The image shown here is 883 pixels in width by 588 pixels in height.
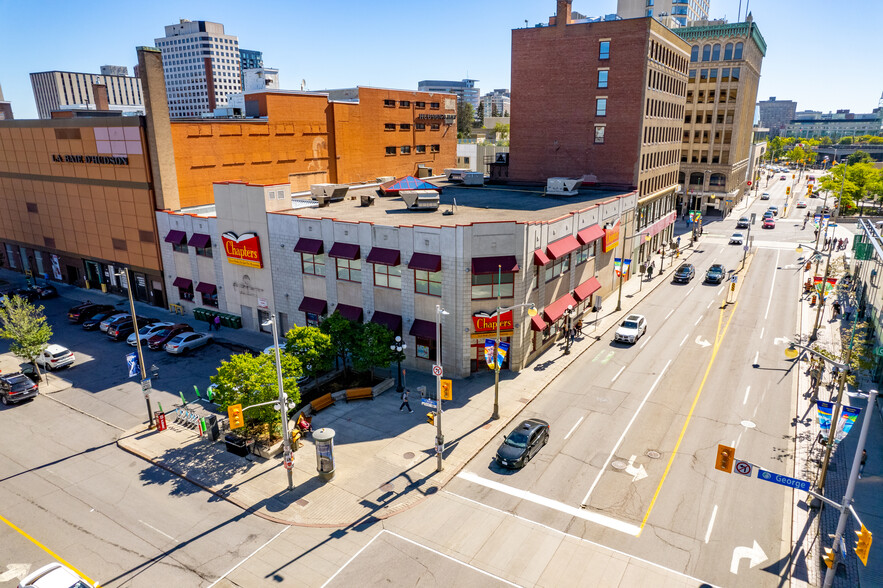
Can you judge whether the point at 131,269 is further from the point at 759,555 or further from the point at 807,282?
the point at 807,282

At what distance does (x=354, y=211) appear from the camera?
4488cm

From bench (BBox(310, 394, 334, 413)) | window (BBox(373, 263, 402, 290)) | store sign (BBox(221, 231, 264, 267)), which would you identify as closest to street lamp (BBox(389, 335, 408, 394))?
window (BBox(373, 263, 402, 290))

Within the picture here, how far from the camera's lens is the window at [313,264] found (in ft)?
128

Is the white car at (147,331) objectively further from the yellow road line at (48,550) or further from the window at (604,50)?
the window at (604,50)

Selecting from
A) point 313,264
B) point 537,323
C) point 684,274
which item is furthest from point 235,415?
point 684,274

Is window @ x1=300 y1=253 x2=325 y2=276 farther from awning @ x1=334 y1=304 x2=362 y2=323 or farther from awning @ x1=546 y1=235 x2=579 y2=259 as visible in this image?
awning @ x1=546 y1=235 x2=579 y2=259

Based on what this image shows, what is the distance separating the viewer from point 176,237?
4716 cm

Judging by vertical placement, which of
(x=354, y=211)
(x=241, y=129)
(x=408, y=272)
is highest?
(x=241, y=129)

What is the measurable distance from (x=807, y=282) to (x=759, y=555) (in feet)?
143

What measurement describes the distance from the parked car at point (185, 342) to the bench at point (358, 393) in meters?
16.1

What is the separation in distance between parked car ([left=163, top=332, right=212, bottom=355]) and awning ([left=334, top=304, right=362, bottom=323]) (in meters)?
12.1

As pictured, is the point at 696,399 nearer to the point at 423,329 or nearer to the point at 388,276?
the point at 423,329

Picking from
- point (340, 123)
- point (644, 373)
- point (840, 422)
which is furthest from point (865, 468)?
point (340, 123)

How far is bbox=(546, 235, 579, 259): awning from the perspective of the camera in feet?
118
